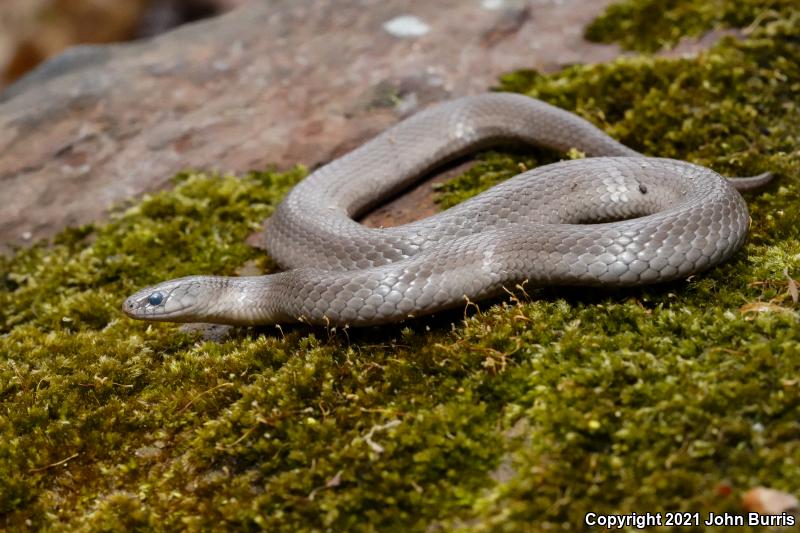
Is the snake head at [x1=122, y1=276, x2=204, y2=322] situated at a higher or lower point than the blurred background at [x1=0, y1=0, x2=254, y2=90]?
lower

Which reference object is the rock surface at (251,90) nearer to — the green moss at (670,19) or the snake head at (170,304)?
the green moss at (670,19)

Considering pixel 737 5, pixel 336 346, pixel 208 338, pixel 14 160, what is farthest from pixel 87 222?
pixel 737 5

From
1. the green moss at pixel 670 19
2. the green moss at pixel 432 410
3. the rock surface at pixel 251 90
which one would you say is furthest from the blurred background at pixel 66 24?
the green moss at pixel 432 410

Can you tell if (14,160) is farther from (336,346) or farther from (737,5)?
(737,5)

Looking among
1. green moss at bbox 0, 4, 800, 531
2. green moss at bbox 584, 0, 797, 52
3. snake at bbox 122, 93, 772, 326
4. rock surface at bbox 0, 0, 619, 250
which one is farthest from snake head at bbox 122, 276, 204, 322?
green moss at bbox 584, 0, 797, 52

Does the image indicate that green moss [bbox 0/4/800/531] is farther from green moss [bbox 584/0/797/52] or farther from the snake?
green moss [bbox 584/0/797/52]

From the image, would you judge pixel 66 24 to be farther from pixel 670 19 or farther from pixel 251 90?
pixel 670 19
